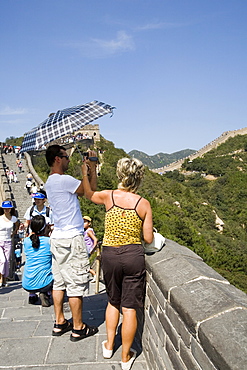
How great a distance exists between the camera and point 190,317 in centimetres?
180

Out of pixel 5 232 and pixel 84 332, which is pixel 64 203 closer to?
pixel 84 332

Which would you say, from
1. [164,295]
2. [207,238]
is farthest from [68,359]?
[207,238]

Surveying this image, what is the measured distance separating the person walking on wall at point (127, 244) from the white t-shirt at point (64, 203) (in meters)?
0.52

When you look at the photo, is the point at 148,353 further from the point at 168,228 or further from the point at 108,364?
the point at 168,228

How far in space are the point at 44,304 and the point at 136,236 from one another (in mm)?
2324

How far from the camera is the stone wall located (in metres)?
1.50

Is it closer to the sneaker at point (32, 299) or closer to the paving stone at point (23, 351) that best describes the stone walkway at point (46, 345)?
the paving stone at point (23, 351)

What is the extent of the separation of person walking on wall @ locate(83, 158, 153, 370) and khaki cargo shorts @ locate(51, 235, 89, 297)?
0.49 m

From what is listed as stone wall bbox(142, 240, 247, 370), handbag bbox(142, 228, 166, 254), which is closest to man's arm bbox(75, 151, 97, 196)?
handbag bbox(142, 228, 166, 254)

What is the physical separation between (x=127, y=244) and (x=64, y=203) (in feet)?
2.66

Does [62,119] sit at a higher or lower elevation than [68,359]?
higher

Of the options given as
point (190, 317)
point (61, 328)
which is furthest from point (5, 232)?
point (190, 317)

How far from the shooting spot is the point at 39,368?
9.48 feet

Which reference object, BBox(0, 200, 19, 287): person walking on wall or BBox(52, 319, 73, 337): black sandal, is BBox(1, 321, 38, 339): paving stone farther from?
BBox(0, 200, 19, 287): person walking on wall
